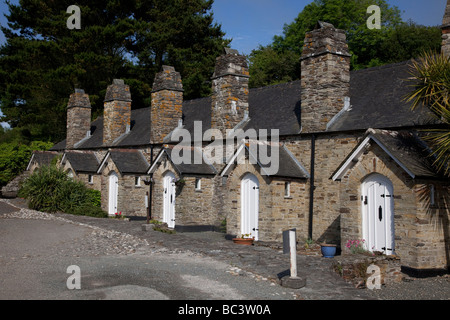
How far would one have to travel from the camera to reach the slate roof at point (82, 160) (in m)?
27.8

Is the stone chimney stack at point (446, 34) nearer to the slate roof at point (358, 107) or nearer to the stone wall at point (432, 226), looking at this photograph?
the slate roof at point (358, 107)

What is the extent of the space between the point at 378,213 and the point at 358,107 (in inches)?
195

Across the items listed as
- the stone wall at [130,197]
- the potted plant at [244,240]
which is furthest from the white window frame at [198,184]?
the potted plant at [244,240]

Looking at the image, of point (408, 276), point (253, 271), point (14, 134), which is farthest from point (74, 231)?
point (14, 134)

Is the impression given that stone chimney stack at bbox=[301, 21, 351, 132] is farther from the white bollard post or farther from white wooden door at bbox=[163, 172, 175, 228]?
the white bollard post

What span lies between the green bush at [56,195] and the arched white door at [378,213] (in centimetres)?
1539

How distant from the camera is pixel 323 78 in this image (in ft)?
52.9

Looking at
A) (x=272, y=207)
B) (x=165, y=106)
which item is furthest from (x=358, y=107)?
(x=165, y=106)

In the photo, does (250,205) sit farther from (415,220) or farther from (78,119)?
(78,119)

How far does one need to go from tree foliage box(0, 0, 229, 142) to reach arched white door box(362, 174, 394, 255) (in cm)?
2572

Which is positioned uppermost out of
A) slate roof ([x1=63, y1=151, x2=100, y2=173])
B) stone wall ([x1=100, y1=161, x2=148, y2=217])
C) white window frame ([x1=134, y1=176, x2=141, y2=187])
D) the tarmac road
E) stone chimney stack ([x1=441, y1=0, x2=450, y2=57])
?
stone chimney stack ([x1=441, y1=0, x2=450, y2=57])

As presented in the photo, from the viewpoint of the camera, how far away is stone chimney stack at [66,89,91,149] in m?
33.4

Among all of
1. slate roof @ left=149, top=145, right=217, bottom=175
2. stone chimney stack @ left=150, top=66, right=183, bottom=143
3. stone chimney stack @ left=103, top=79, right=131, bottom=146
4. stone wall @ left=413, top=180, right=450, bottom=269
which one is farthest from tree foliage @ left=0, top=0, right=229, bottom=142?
stone wall @ left=413, top=180, right=450, bottom=269

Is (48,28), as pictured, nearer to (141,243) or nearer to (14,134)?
(14,134)
